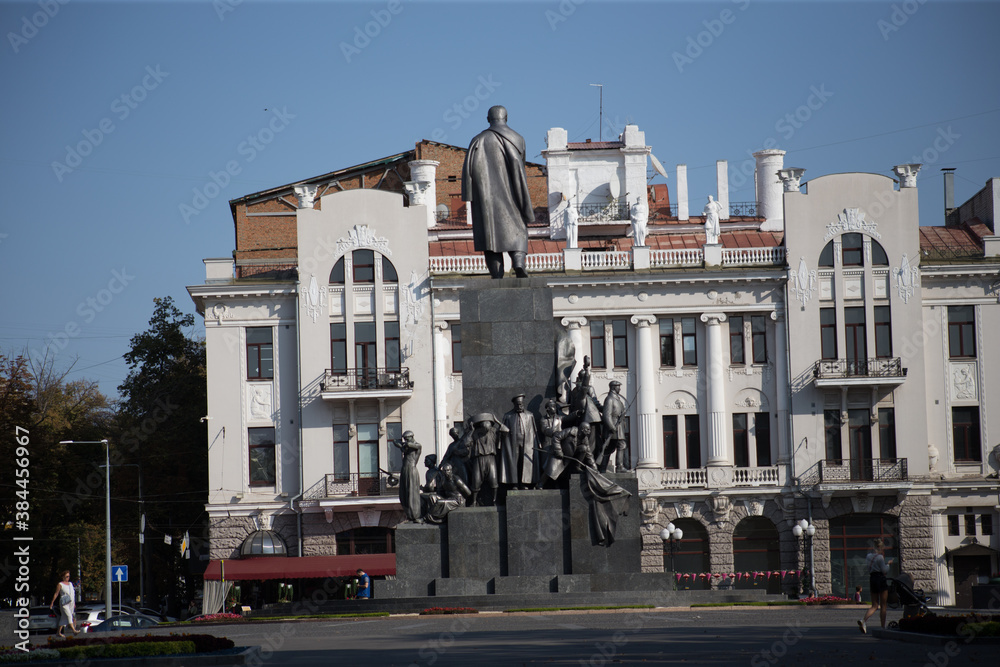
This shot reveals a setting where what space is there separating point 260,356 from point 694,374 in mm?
17117

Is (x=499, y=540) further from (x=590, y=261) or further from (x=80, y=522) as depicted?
(x=80, y=522)

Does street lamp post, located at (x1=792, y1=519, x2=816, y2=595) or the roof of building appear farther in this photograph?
the roof of building

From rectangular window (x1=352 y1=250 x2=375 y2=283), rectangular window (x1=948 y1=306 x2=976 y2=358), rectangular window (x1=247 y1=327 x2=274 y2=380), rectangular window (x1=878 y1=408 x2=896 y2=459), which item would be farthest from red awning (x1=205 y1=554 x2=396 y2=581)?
rectangular window (x1=948 y1=306 x2=976 y2=358)

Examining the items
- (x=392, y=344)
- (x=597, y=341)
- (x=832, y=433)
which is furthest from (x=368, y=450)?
(x=832, y=433)

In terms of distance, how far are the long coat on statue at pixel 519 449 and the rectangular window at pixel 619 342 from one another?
31.7 m

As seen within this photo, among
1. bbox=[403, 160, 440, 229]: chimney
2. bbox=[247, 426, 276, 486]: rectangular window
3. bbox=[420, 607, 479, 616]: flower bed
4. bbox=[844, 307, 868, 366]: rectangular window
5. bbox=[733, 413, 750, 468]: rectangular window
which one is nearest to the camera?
bbox=[420, 607, 479, 616]: flower bed

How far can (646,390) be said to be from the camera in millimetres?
56344

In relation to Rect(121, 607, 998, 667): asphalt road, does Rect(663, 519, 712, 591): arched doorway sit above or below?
below

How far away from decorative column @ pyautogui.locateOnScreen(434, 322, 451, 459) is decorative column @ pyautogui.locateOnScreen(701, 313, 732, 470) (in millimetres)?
10187

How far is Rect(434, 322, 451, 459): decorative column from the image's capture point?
56.0 metres

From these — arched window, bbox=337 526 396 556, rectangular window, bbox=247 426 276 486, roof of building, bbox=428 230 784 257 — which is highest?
roof of building, bbox=428 230 784 257

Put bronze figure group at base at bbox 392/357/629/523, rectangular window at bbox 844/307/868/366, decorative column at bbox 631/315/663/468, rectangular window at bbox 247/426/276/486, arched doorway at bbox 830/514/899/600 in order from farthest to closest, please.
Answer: rectangular window at bbox 247/426/276/486
rectangular window at bbox 844/307/868/366
decorative column at bbox 631/315/663/468
arched doorway at bbox 830/514/899/600
bronze figure group at base at bbox 392/357/629/523

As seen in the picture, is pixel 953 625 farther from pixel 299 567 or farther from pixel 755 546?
pixel 299 567

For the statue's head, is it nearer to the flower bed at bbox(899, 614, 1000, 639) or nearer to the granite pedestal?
the granite pedestal
